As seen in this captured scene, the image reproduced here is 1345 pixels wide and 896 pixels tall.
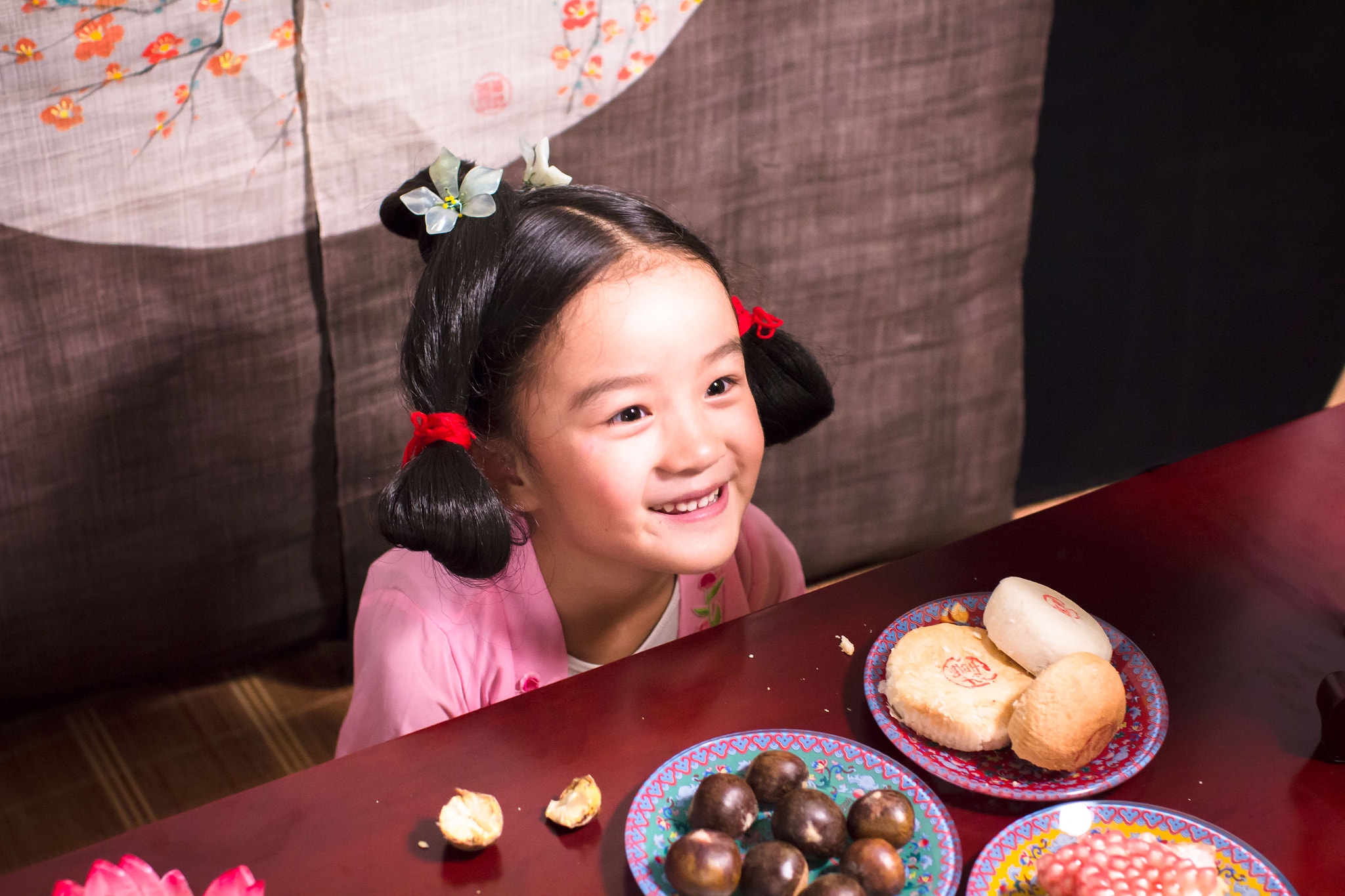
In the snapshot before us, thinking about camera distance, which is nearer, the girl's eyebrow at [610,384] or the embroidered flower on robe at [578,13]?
the girl's eyebrow at [610,384]

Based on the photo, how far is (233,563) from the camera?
196cm

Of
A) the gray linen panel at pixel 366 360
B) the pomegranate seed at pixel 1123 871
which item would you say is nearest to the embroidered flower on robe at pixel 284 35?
the gray linen panel at pixel 366 360

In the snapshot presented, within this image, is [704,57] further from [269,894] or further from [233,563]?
[269,894]

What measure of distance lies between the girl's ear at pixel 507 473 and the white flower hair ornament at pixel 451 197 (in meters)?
0.21

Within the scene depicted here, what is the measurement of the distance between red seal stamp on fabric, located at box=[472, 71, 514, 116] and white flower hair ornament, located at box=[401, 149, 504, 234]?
64 cm

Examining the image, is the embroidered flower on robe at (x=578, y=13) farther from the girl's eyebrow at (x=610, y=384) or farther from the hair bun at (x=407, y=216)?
the girl's eyebrow at (x=610, y=384)

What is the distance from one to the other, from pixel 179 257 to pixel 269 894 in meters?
1.13

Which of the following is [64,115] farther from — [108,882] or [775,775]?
[775,775]

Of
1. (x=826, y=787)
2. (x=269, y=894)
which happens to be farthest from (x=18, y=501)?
(x=826, y=787)

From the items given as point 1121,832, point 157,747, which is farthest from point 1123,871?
point 157,747

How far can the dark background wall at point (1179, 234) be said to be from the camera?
2.25m

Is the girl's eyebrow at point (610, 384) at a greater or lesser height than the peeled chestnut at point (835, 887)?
greater

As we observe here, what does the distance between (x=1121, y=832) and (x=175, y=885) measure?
0.61 m

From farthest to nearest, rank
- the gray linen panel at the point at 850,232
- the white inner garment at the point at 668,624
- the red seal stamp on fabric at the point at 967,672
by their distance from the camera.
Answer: the gray linen panel at the point at 850,232 < the white inner garment at the point at 668,624 < the red seal stamp on fabric at the point at 967,672
